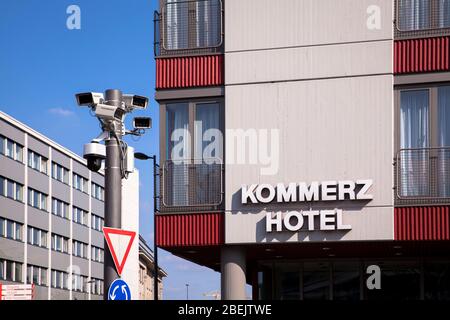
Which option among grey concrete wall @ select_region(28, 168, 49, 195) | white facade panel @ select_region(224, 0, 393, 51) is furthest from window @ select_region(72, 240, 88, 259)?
white facade panel @ select_region(224, 0, 393, 51)

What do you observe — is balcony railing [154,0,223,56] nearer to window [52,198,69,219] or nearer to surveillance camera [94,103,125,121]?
surveillance camera [94,103,125,121]

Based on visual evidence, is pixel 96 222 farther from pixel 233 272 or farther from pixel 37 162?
pixel 233 272

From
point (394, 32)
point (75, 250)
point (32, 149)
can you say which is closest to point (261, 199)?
point (394, 32)

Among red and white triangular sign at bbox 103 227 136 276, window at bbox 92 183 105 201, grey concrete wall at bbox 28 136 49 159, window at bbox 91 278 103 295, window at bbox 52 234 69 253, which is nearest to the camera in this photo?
red and white triangular sign at bbox 103 227 136 276

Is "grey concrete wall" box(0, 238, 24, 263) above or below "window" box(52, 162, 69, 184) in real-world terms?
below

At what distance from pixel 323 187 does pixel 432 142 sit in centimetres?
278

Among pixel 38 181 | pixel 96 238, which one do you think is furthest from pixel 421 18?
pixel 96 238

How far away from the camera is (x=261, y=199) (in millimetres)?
20328

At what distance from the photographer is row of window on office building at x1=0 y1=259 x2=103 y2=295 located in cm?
8375

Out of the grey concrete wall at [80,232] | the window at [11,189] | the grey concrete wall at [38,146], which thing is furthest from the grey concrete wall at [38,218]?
the grey concrete wall at [80,232]

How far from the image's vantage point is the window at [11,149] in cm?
8260

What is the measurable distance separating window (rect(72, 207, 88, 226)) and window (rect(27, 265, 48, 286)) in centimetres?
1140

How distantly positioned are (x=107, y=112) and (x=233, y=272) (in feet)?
27.7
